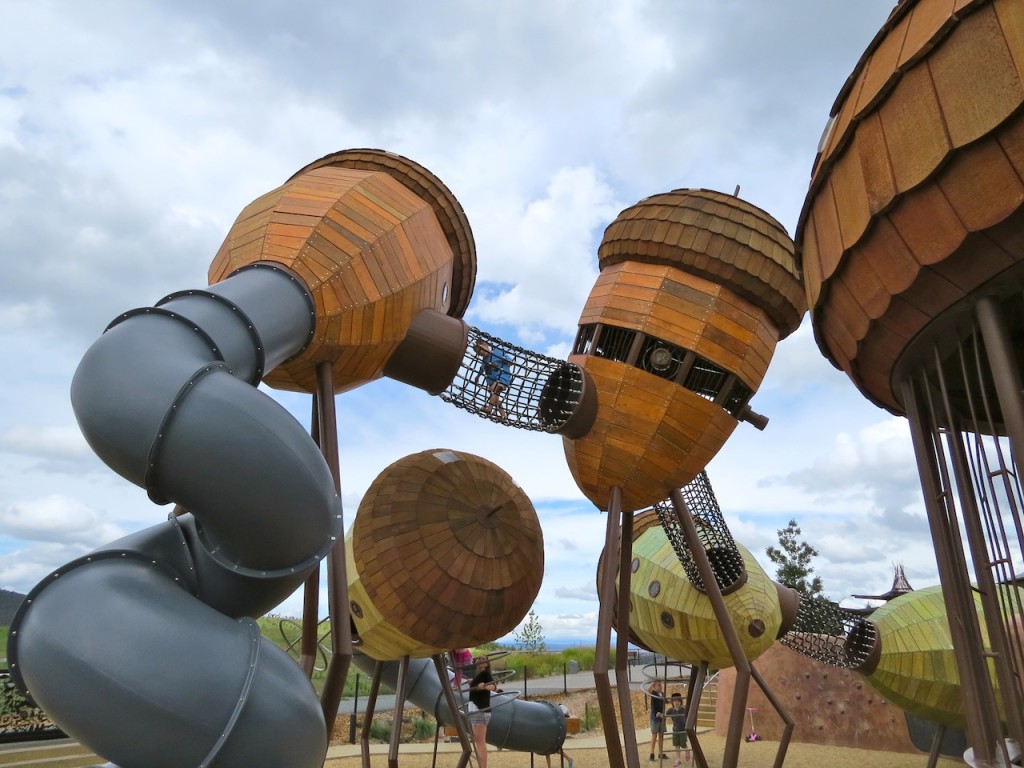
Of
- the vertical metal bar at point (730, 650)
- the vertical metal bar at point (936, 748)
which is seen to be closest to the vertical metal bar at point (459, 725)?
the vertical metal bar at point (730, 650)

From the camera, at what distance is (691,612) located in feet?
41.7

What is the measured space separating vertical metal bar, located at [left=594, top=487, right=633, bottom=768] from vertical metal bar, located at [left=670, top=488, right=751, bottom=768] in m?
0.93

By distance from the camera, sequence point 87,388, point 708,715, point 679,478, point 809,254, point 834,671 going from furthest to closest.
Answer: point 708,715
point 834,671
point 679,478
point 809,254
point 87,388

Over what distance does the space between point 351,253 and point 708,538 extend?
8.60 m

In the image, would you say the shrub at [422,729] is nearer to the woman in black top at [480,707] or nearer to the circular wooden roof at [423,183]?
the woman in black top at [480,707]

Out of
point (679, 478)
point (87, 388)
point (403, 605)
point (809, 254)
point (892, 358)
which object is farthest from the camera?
point (403, 605)

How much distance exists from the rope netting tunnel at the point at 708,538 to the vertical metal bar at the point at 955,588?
302 inches

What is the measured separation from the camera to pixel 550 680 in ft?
104

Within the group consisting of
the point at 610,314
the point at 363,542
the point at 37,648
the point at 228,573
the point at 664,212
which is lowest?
the point at 37,648

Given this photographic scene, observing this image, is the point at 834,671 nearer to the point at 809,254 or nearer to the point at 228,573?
the point at 809,254

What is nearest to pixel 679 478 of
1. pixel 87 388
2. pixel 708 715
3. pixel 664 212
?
pixel 664 212

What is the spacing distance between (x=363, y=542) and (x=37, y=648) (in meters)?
7.30

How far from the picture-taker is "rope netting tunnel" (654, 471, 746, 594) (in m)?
12.4

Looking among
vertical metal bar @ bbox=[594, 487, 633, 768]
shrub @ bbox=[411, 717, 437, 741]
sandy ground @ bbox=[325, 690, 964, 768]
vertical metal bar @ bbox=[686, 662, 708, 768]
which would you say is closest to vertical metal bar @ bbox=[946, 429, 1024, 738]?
vertical metal bar @ bbox=[594, 487, 633, 768]
